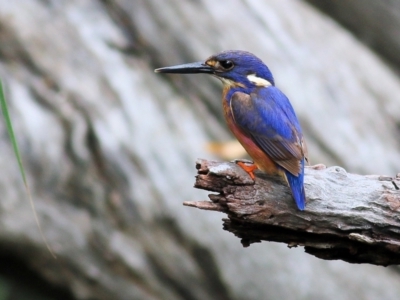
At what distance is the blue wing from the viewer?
3.92m

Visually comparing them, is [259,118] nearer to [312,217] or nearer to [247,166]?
[247,166]

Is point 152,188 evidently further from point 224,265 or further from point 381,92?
point 381,92

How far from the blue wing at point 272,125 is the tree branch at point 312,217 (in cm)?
25

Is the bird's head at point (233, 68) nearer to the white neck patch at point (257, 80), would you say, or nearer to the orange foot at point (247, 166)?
the white neck patch at point (257, 80)

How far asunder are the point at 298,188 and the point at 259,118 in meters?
0.69

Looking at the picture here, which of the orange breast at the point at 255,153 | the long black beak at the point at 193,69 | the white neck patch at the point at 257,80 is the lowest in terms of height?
→ the orange breast at the point at 255,153

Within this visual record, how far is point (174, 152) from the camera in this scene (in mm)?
7203

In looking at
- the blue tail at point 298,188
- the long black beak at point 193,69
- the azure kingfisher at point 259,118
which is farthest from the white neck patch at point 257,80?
the blue tail at point 298,188

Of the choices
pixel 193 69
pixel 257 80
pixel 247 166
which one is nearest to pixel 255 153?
pixel 247 166

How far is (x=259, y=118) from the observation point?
4164 millimetres

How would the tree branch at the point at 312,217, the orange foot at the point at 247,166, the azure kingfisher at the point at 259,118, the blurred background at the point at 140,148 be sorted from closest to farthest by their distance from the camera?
the tree branch at the point at 312,217 → the orange foot at the point at 247,166 → the azure kingfisher at the point at 259,118 → the blurred background at the point at 140,148

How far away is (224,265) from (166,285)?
635 mm

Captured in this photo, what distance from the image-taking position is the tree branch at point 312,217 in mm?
3455

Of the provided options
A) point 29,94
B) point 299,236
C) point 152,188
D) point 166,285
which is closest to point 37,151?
point 29,94
